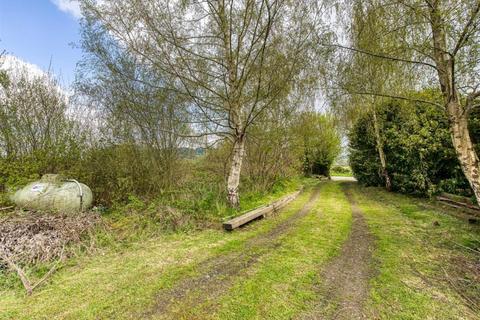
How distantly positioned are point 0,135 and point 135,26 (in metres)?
4.46

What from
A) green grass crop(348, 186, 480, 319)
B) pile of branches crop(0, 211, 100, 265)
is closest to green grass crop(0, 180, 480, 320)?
green grass crop(348, 186, 480, 319)

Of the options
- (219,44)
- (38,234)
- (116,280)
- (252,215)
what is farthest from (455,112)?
(38,234)

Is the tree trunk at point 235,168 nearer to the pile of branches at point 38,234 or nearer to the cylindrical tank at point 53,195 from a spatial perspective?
the pile of branches at point 38,234

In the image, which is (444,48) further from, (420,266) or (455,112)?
(420,266)

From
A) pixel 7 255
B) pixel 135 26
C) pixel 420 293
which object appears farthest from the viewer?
pixel 135 26

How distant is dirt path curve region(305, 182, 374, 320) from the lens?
224 centimetres

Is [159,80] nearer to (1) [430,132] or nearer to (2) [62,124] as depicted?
(2) [62,124]

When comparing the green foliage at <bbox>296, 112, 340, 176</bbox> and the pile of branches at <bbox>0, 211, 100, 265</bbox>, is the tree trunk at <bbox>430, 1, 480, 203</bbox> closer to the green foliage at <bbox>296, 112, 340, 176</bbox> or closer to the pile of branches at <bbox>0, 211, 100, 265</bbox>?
the pile of branches at <bbox>0, 211, 100, 265</bbox>

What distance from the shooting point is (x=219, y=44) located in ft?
18.4

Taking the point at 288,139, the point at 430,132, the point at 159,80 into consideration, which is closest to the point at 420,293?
the point at 159,80

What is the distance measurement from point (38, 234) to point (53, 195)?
1821mm

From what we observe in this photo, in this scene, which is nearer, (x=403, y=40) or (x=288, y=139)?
(x=403, y=40)

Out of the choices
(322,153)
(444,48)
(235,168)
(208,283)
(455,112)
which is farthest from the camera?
(322,153)

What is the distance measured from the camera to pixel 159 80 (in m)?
5.71
